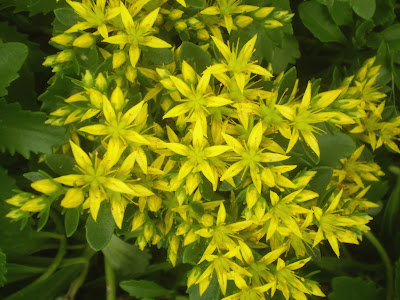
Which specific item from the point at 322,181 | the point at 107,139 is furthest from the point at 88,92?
the point at 322,181

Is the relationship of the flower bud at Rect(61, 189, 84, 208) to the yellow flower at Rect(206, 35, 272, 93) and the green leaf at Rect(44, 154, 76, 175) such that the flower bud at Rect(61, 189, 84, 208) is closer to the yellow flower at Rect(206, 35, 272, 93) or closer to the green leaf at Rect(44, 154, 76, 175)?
the green leaf at Rect(44, 154, 76, 175)

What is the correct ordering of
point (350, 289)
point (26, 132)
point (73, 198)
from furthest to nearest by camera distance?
point (350, 289), point (26, 132), point (73, 198)

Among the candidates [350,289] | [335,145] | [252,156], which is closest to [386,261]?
[350,289]

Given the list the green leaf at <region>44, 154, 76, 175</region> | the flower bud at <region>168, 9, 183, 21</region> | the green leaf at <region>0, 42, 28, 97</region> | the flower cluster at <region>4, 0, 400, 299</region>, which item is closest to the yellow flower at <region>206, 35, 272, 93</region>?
the flower cluster at <region>4, 0, 400, 299</region>

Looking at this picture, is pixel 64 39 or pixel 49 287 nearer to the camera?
pixel 64 39

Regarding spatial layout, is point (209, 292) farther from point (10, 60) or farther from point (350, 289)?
point (10, 60)

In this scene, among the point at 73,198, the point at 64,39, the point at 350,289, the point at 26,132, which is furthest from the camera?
the point at 350,289

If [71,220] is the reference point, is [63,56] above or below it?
above

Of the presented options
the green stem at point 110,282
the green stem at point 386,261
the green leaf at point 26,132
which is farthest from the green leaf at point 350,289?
the green leaf at point 26,132
